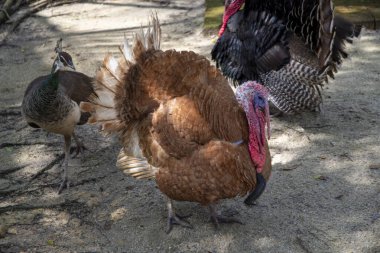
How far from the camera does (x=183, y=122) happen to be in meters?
3.33

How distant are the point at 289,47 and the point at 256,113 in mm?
1792

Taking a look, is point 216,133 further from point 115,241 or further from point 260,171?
point 115,241

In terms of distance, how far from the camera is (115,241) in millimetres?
3650

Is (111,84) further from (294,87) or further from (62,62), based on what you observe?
(294,87)

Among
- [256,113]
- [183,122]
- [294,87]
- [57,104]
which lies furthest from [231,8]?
[183,122]

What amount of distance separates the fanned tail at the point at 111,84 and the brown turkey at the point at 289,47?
168 centimetres

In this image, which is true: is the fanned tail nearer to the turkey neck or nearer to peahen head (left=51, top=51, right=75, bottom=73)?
the turkey neck

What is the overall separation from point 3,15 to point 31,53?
1709 mm

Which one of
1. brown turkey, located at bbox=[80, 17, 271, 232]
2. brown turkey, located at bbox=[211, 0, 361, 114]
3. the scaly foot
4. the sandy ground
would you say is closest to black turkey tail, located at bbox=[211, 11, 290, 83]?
brown turkey, located at bbox=[211, 0, 361, 114]

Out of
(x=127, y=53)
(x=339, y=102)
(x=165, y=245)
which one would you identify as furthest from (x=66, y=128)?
(x=339, y=102)

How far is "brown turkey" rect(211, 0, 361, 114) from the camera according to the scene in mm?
4770

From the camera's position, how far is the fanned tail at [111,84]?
11.9ft

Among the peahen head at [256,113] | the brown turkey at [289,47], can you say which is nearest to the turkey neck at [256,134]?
the peahen head at [256,113]

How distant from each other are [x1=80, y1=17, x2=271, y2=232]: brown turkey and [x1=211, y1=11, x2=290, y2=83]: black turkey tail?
1.45 meters
